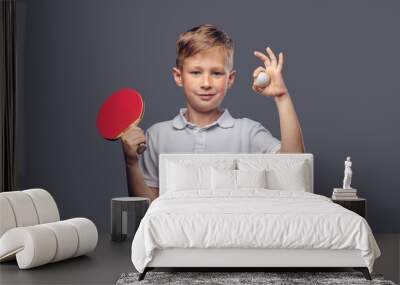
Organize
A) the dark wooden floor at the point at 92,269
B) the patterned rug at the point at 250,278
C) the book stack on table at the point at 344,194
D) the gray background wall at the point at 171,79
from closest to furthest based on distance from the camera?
the patterned rug at the point at 250,278
the dark wooden floor at the point at 92,269
the book stack on table at the point at 344,194
the gray background wall at the point at 171,79

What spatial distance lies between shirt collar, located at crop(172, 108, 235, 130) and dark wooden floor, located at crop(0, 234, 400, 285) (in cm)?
161

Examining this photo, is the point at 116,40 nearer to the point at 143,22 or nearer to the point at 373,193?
the point at 143,22

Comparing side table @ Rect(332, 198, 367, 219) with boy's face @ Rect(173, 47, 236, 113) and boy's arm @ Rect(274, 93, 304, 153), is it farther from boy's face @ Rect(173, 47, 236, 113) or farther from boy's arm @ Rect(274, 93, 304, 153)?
boy's face @ Rect(173, 47, 236, 113)

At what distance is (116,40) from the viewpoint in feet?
23.1

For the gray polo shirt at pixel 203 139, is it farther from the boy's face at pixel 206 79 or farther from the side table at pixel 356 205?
the side table at pixel 356 205

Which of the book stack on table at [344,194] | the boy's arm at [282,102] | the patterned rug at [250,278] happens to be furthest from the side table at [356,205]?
the patterned rug at [250,278]

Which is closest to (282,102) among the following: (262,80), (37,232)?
(262,80)

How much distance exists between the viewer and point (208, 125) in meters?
6.98

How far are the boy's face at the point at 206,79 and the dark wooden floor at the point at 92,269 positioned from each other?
1862 mm

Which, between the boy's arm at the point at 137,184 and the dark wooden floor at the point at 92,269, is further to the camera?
the boy's arm at the point at 137,184

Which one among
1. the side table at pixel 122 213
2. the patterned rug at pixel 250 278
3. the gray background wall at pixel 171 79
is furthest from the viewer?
the gray background wall at pixel 171 79

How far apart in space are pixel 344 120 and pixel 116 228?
8.72ft

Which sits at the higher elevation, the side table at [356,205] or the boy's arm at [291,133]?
the boy's arm at [291,133]

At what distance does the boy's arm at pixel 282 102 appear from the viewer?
693cm
